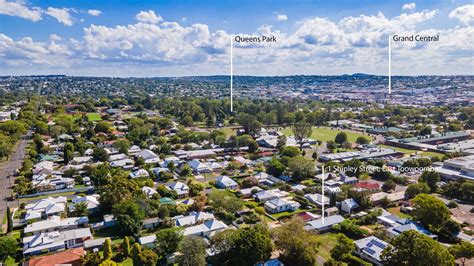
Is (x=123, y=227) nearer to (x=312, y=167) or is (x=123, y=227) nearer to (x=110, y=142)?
(x=312, y=167)

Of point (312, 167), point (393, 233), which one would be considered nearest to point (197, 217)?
point (393, 233)

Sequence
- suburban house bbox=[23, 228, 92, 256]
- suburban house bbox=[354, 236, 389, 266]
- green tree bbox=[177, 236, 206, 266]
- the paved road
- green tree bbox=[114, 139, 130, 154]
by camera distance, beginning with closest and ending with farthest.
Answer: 1. green tree bbox=[177, 236, 206, 266]
2. suburban house bbox=[354, 236, 389, 266]
3. suburban house bbox=[23, 228, 92, 256]
4. the paved road
5. green tree bbox=[114, 139, 130, 154]

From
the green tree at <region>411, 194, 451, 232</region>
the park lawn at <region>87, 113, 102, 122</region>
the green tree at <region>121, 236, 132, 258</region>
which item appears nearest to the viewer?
the green tree at <region>121, 236, 132, 258</region>

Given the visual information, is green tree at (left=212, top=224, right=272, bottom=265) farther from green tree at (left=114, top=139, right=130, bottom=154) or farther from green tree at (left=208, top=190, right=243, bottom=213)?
green tree at (left=114, top=139, right=130, bottom=154)

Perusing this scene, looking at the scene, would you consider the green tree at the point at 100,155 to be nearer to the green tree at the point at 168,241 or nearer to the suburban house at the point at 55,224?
the suburban house at the point at 55,224

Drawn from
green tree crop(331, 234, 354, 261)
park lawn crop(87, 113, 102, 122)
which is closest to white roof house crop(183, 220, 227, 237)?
green tree crop(331, 234, 354, 261)

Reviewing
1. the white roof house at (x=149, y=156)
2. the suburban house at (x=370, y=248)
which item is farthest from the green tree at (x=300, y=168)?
the white roof house at (x=149, y=156)

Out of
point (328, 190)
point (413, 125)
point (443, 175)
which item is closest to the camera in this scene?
point (328, 190)
